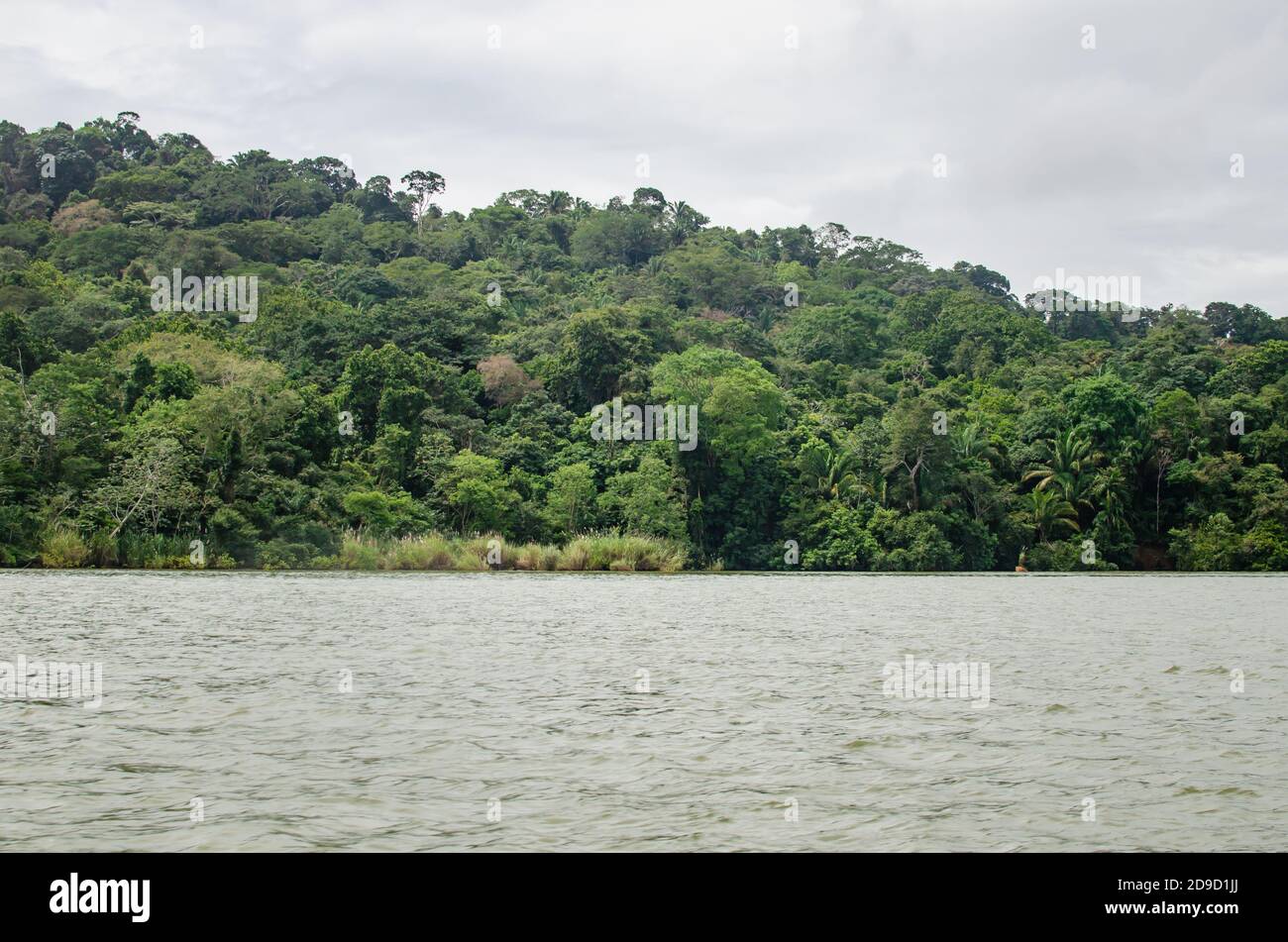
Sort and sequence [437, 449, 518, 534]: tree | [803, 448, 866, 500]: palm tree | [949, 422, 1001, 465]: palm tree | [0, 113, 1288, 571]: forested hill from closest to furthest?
[0, 113, 1288, 571]: forested hill → [437, 449, 518, 534]: tree → [803, 448, 866, 500]: palm tree → [949, 422, 1001, 465]: palm tree

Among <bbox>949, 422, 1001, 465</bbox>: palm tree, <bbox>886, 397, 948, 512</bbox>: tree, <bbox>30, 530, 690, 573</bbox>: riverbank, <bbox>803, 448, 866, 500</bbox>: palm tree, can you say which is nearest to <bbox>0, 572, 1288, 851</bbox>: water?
<bbox>30, 530, 690, 573</bbox>: riverbank

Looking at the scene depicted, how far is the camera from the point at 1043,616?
30688mm

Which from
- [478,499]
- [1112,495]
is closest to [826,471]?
[1112,495]

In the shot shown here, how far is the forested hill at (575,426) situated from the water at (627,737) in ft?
68.0

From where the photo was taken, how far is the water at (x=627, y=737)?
917 cm

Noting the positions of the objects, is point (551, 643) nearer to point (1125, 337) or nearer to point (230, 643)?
point (230, 643)

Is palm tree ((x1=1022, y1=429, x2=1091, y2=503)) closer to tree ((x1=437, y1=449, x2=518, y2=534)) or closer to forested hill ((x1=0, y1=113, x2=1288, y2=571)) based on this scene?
forested hill ((x1=0, y1=113, x2=1288, y2=571))

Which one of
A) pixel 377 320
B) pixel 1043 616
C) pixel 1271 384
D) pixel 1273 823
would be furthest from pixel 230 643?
pixel 1271 384

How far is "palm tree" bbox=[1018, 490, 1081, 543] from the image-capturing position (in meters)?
63.5

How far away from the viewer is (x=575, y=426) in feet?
209

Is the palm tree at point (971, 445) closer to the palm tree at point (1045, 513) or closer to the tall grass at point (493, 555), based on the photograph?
the palm tree at point (1045, 513)

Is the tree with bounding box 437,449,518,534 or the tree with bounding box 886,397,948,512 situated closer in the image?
the tree with bounding box 437,449,518,534

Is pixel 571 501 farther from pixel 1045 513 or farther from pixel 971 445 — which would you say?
pixel 1045 513

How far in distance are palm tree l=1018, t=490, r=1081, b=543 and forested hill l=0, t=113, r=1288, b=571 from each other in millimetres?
120
